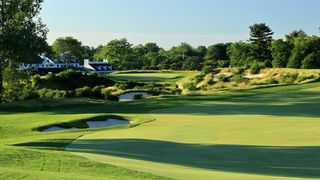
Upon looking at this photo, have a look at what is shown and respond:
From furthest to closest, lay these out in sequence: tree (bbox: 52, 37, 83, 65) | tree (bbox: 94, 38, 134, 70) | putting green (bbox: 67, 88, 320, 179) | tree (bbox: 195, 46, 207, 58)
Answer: tree (bbox: 52, 37, 83, 65) → tree (bbox: 195, 46, 207, 58) → tree (bbox: 94, 38, 134, 70) → putting green (bbox: 67, 88, 320, 179)

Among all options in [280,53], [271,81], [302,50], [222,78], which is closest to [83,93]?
[222,78]

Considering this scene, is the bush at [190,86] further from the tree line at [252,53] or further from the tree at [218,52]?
the tree at [218,52]

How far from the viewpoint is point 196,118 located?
3159 centimetres

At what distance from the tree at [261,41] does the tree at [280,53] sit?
7.90 m

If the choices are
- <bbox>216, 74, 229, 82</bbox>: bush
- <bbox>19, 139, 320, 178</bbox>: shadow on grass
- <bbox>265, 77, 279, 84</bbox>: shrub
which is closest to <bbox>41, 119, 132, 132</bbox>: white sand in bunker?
<bbox>19, 139, 320, 178</bbox>: shadow on grass

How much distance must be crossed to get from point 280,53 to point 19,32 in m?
53.8

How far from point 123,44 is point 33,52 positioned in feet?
347

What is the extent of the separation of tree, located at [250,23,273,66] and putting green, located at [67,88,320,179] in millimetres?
62231

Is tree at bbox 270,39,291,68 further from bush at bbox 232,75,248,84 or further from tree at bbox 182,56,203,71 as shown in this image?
tree at bbox 182,56,203,71

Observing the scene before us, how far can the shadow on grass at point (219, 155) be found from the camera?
48.5 feet

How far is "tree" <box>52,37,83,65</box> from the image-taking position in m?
178

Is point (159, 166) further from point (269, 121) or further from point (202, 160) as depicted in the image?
point (269, 121)

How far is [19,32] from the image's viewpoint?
43.3 meters

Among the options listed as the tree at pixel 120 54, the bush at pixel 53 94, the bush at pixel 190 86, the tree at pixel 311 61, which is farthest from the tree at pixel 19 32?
the tree at pixel 120 54
